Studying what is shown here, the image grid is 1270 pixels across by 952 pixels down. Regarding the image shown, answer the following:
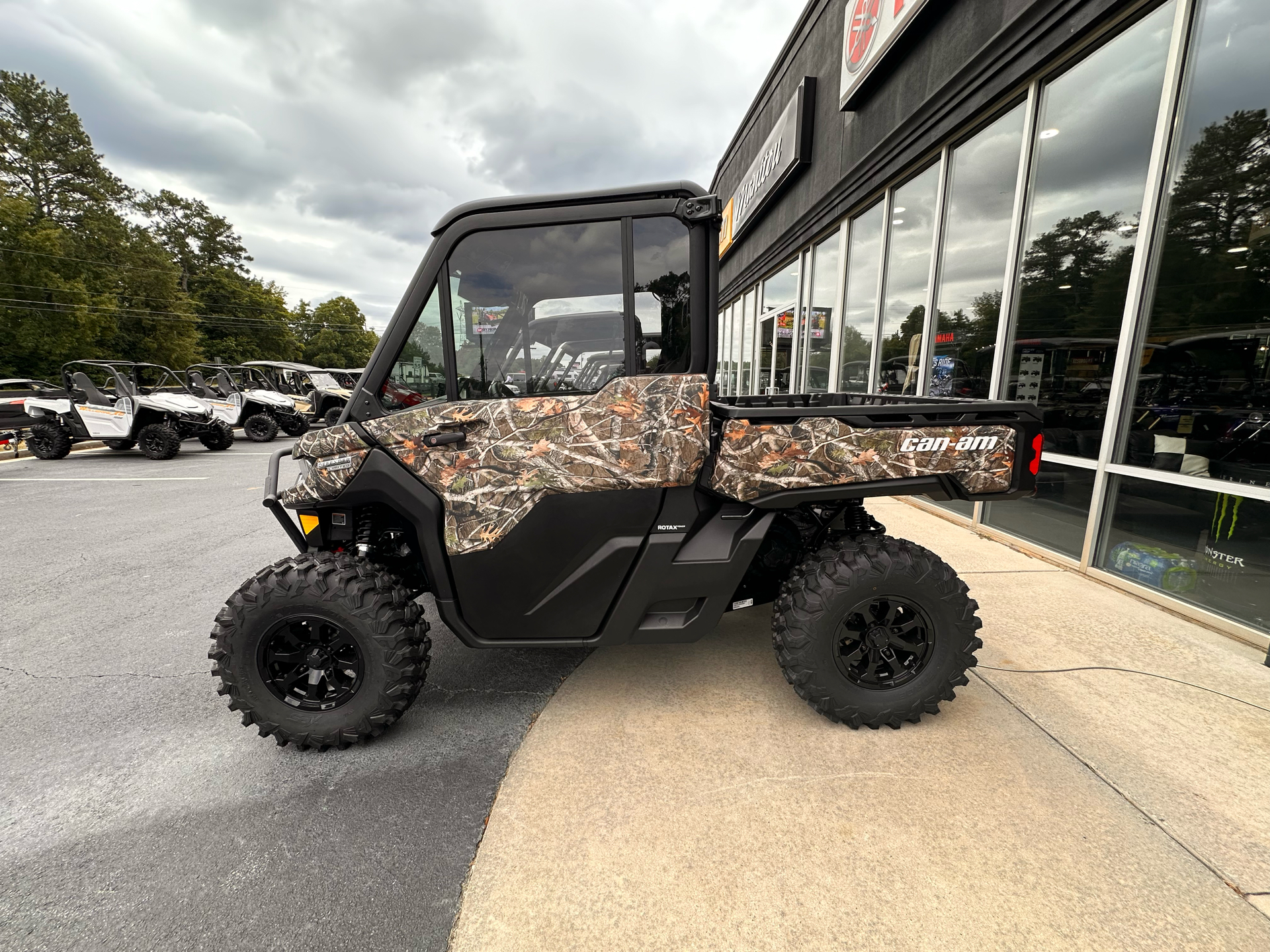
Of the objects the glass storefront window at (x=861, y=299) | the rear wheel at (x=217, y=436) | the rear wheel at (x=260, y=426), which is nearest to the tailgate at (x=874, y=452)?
the glass storefront window at (x=861, y=299)

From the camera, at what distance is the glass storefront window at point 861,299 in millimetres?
7008

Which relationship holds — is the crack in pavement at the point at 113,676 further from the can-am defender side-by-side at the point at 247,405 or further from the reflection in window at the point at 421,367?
the can-am defender side-by-side at the point at 247,405

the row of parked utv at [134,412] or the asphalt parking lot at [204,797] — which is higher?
the row of parked utv at [134,412]

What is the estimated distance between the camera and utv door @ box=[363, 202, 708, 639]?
2.07 metres

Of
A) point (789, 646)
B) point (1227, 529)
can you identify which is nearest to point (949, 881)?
point (789, 646)

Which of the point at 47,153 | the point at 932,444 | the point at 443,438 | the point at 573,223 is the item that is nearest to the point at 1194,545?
the point at 932,444

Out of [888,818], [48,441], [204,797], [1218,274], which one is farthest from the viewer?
[48,441]

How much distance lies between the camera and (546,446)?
2.09m

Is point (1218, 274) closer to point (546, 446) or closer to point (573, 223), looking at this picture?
point (573, 223)

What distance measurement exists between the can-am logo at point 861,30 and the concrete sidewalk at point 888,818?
6.92 meters

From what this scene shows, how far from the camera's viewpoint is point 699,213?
2.01 meters

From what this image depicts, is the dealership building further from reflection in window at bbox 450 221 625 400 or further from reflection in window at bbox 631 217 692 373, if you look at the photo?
reflection in window at bbox 450 221 625 400

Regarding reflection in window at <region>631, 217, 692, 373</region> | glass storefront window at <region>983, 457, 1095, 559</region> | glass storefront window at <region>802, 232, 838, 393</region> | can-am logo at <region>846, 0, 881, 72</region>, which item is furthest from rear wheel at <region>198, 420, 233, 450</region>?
glass storefront window at <region>983, 457, 1095, 559</region>

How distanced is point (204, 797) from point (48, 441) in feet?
43.0
